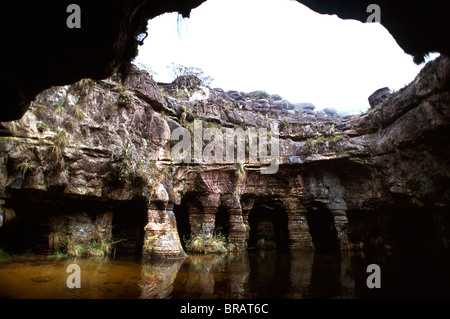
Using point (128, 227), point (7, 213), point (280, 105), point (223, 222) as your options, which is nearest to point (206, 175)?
point (223, 222)

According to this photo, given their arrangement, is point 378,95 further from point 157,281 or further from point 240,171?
point 157,281

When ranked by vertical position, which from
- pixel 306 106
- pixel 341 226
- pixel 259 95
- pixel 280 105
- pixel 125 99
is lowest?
pixel 341 226

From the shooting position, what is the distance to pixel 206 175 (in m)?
13.3

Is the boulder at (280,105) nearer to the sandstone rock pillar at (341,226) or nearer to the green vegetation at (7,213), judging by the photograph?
the sandstone rock pillar at (341,226)

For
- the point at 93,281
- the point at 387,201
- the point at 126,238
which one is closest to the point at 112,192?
the point at 126,238

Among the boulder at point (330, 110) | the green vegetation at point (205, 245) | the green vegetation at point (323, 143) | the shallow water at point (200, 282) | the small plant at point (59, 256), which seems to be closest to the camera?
the shallow water at point (200, 282)

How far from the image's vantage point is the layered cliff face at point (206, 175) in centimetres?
926

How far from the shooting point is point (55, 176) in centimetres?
880

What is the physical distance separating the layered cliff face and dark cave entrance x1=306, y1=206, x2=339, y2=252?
0.10 m

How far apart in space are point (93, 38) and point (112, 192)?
303 inches

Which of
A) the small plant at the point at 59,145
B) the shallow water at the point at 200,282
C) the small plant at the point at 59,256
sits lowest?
the small plant at the point at 59,256

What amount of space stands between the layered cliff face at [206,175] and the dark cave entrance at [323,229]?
0.33ft

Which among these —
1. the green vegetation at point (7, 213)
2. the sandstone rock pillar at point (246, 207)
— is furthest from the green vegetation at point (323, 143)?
the green vegetation at point (7, 213)

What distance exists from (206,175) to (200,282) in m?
7.61
